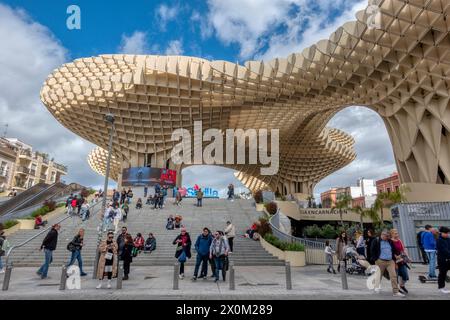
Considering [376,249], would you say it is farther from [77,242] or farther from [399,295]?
[77,242]

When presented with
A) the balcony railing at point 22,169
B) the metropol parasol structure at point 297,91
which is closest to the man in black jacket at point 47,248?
the metropol parasol structure at point 297,91

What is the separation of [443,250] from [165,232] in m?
13.4

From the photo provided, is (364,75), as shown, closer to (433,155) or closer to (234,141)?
(433,155)

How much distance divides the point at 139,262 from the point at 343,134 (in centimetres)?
5601

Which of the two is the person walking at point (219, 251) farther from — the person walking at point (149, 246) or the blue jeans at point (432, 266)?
the blue jeans at point (432, 266)

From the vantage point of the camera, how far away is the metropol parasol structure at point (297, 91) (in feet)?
64.4

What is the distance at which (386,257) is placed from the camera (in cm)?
680

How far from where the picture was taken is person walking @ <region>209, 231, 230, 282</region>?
8.98 m

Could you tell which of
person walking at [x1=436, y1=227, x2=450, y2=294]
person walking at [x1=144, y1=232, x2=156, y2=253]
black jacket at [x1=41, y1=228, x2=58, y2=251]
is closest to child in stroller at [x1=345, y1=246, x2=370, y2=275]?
person walking at [x1=436, y1=227, x2=450, y2=294]

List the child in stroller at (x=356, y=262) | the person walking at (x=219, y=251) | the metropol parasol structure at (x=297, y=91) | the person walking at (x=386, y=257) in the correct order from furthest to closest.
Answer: the metropol parasol structure at (x=297, y=91), the child in stroller at (x=356, y=262), the person walking at (x=219, y=251), the person walking at (x=386, y=257)

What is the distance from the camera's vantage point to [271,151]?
4984cm

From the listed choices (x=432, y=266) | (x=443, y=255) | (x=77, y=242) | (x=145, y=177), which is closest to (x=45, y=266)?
(x=77, y=242)

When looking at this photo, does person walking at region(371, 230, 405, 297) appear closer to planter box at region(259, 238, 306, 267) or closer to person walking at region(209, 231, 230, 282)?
person walking at region(209, 231, 230, 282)
